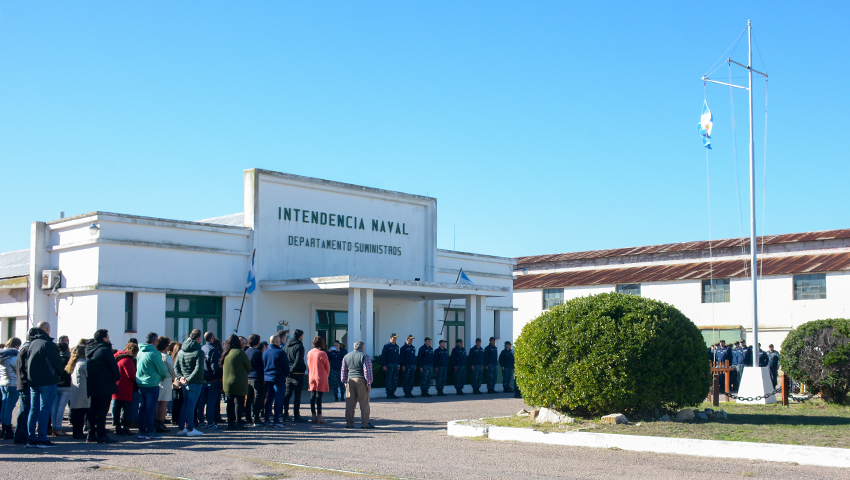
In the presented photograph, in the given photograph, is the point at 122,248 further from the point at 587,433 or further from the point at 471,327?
the point at 587,433

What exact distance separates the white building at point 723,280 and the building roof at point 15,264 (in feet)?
69.0

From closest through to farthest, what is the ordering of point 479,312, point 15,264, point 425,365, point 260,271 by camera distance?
point 260,271
point 425,365
point 15,264
point 479,312

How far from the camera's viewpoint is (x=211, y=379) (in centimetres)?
1343

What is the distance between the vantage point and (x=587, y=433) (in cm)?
1133

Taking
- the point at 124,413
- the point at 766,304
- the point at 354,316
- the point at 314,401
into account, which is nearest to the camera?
the point at 124,413

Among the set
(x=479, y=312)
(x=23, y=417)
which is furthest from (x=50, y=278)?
(x=479, y=312)

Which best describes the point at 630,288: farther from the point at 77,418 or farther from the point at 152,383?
the point at 77,418

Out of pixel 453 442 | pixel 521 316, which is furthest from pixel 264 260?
pixel 521 316

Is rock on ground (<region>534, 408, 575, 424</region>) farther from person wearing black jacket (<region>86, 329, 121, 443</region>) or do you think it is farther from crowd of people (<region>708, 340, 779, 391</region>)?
crowd of people (<region>708, 340, 779, 391</region>)

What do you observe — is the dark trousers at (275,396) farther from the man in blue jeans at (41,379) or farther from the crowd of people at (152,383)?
the man in blue jeans at (41,379)

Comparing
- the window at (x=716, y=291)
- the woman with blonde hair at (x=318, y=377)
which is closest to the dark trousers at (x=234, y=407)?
the woman with blonde hair at (x=318, y=377)

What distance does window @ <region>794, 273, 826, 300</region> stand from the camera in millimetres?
31719

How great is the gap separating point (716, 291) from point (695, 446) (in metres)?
26.4

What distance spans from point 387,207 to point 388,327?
3745 millimetres
